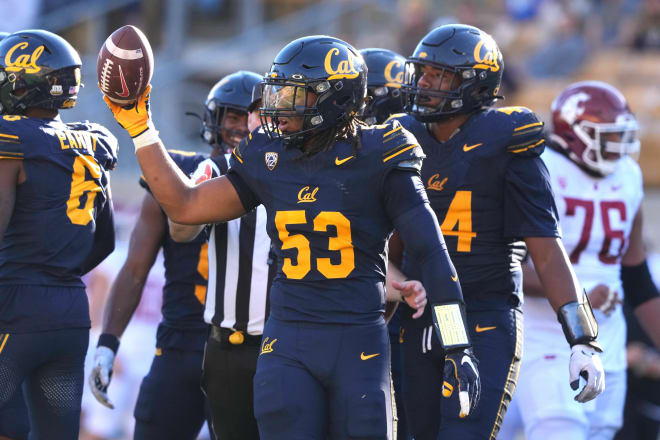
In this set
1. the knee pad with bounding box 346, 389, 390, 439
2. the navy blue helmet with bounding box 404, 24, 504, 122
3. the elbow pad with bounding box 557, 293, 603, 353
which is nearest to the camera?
the knee pad with bounding box 346, 389, 390, 439

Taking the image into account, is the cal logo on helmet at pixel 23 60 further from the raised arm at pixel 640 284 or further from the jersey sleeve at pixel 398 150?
the raised arm at pixel 640 284

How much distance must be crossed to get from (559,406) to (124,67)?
275cm

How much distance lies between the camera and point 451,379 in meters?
3.54

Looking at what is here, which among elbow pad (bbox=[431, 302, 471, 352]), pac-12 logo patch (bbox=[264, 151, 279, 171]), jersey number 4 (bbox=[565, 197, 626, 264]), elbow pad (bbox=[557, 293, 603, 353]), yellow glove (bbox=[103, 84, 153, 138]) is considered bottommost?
jersey number 4 (bbox=[565, 197, 626, 264])

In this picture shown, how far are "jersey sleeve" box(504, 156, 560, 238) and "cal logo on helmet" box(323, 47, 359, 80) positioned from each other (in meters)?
0.79

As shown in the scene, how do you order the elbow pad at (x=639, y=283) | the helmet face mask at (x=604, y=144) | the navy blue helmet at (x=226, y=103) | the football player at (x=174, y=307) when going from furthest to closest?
the elbow pad at (x=639, y=283) → the helmet face mask at (x=604, y=144) → the navy blue helmet at (x=226, y=103) → the football player at (x=174, y=307)

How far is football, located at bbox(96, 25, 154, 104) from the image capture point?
369cm

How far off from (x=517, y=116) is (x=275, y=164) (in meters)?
1.10

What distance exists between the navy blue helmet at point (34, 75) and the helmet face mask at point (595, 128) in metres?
2.53

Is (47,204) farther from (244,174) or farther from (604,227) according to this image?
(604,227)

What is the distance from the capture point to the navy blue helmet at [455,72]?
14.6 feet

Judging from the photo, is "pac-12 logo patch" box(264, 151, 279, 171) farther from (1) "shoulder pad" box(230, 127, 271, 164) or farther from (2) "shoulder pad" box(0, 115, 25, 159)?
(2) "shoulder pad" box(0, 115, 25, 159)

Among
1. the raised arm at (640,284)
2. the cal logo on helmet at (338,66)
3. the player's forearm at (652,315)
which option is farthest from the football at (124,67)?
the player's forearm at (652,315)

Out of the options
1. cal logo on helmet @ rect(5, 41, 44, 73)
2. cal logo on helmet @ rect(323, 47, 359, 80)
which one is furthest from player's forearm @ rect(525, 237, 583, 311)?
cal logo on helmet @ rect(5, 41, 44, 73)
